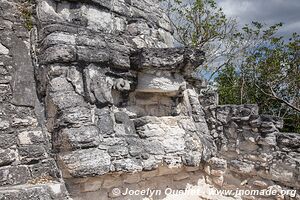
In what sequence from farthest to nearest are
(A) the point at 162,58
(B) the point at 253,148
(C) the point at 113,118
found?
(B) the point at 253,148 → (A) the point at 162,58 → (C) the point at 113,118

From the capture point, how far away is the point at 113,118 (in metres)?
2.86

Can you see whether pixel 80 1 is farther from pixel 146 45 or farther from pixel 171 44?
pixel 171 44

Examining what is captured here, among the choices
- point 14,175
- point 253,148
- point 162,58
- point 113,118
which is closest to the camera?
point 14,175

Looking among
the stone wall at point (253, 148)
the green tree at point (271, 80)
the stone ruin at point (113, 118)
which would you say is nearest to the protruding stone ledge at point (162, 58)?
the stone ruin at point (113, 118)

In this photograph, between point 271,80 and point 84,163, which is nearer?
point 84,163

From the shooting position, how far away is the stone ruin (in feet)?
8.00

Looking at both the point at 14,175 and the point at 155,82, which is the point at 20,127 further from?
the point at 155,82

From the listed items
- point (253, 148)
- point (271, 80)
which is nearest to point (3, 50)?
point (253, 148)

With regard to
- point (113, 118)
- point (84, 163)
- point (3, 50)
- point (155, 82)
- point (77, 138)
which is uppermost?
point (3, 50)

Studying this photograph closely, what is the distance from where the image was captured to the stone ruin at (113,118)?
2438 millimetres

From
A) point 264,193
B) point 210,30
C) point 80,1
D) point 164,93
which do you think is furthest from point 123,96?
point 210,30

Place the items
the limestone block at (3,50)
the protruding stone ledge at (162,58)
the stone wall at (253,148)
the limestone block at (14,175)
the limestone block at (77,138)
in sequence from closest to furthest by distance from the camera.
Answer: the limestone block at (14,175)
the limestone block at (77,138)
the limestone block at (3,50)
the protruding stone ledge at (162,58)
the stone wall at (253,148)

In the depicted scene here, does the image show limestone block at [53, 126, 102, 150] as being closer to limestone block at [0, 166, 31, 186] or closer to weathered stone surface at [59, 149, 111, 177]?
weathered stone surface at [59, 149, 111, 177]

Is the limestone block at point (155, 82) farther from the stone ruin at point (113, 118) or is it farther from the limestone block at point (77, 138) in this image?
the limestone block at point (77, 138)
